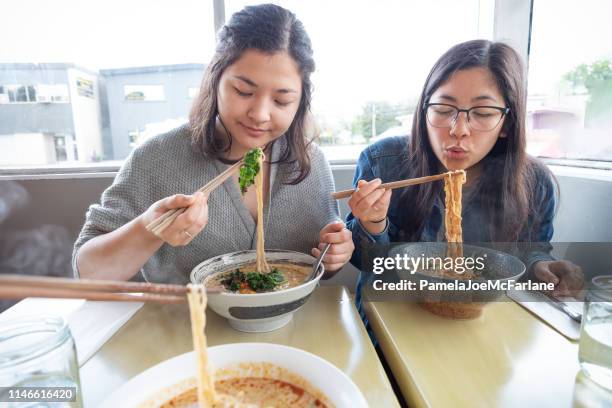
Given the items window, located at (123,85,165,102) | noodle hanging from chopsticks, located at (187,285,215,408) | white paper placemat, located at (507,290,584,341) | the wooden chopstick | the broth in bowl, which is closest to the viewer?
the wooden chopstick

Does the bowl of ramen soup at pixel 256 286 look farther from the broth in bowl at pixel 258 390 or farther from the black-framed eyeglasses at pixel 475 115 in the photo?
the black-framed eyeglasses at pixel 475 115

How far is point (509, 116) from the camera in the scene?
164 centimetres

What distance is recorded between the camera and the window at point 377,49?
2.65 metres

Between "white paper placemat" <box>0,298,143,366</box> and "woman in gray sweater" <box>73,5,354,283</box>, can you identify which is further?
"woman in gray sweater" <box>73,5,354,283</box>

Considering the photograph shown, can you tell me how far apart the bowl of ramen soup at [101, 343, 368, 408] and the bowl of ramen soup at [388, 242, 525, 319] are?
490mm

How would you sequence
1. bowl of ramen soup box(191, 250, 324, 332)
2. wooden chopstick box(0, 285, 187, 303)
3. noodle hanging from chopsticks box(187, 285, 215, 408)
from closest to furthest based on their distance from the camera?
1. wooden chopstick box(0, 285, 187, 303)
2. noodle hanging from chopsticks box(187, 285, 215, 408)
3. bowl of ramen soup box(191, 250, 324, 332)

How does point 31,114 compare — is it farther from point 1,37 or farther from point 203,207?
point 203,207

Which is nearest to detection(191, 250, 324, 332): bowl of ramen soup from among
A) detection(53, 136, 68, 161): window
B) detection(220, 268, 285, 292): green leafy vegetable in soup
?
detection(220, 268, 285, 292): green leafy vegetable in soup

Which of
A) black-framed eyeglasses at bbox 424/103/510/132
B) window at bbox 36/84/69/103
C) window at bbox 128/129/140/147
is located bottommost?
window at bbox 128/129/140/147

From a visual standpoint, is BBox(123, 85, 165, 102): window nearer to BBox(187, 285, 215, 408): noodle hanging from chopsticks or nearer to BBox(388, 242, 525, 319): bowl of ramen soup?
BBox(388, 242, 525, 319): bowl of ramen soup

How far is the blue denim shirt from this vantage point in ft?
5.18

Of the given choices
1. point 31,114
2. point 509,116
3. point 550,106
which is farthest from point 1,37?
point 550,106

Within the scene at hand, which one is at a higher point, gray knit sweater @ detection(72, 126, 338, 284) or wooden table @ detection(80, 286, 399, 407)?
gray knit sweater @ detection(72, 126, 338, 284)

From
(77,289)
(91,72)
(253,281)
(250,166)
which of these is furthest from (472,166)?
(91,72)
